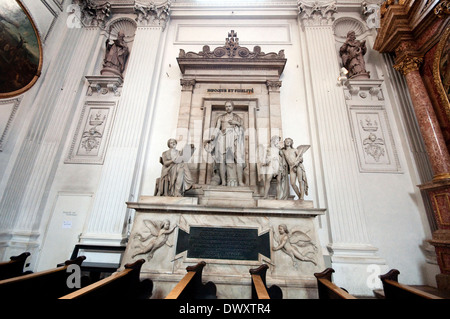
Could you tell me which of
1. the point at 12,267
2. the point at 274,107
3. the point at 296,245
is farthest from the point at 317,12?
the point at 12,267

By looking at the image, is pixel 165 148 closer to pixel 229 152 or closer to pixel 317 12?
pixel 229 152

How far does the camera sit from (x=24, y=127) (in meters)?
4.87

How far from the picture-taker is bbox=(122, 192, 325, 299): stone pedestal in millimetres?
2770

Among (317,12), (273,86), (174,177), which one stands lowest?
(174,177)

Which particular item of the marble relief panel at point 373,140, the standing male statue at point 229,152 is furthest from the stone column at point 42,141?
the marble relief panel at point 373,140

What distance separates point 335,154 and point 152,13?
7.00 m

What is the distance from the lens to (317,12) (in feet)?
20.0

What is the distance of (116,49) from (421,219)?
902cm

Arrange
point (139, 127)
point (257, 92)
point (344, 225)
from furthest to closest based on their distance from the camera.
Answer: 1. point (257, 92)
2. point (139, 127)
3. point (344, 225)

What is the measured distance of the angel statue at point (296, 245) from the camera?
9.62 ft

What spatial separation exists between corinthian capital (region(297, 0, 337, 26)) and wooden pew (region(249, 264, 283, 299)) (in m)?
6.92
